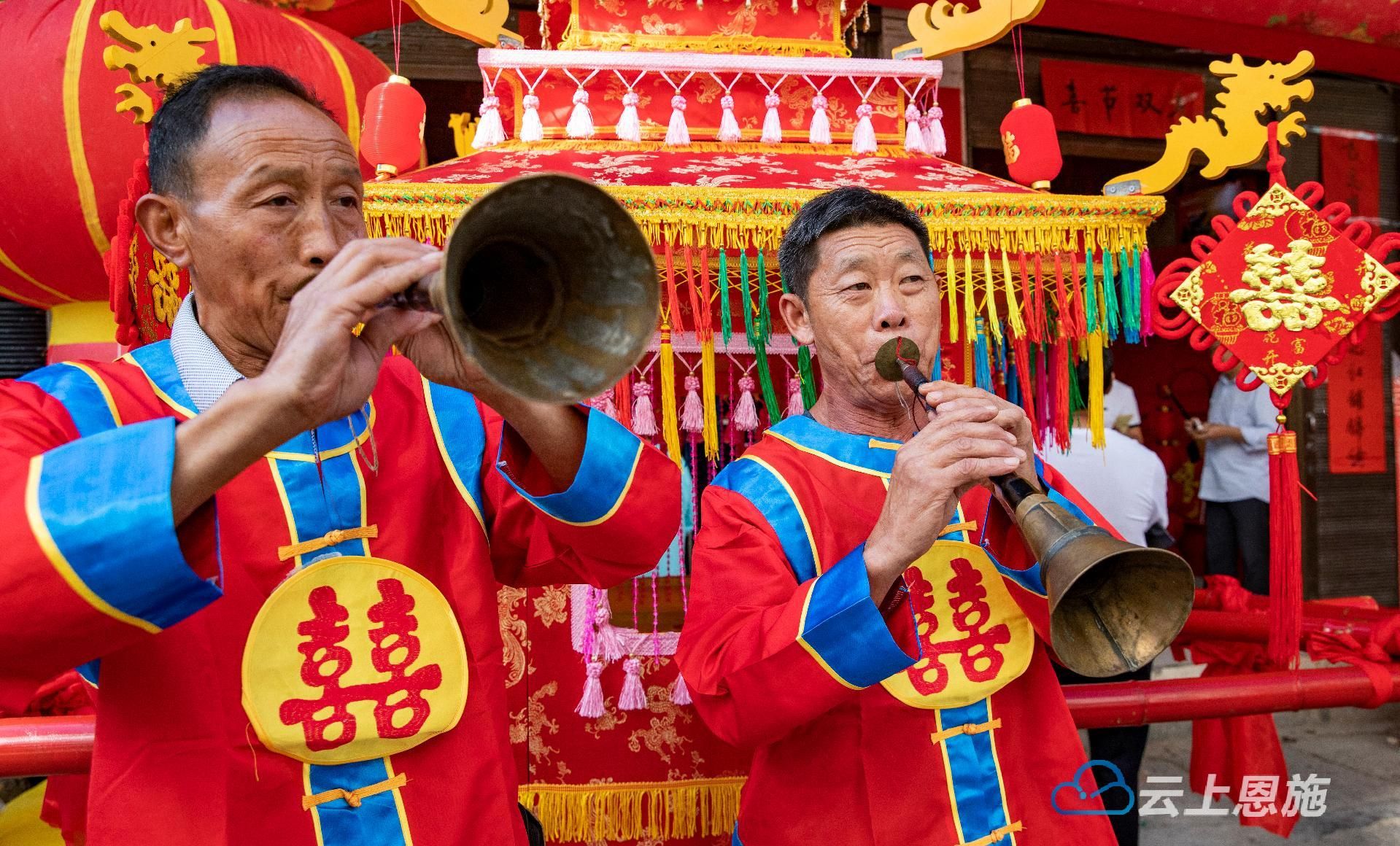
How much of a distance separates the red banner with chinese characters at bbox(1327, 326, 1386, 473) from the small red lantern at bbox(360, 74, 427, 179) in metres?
6.18

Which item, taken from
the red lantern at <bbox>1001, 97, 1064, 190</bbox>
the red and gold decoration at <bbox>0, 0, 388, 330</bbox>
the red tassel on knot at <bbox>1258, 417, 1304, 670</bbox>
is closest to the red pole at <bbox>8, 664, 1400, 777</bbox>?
the red tassel on knot at <bbox>1258, 417, 1304, 670</bbox>

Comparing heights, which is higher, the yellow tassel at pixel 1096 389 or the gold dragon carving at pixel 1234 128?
the gold dragon carving at pixel 1234 128

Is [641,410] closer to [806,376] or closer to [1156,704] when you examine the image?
[806,376]

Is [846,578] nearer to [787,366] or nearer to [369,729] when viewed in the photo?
[369,729]

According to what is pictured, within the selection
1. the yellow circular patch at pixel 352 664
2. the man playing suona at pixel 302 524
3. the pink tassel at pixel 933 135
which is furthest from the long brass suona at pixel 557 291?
the pink tassel at pixel 933 135

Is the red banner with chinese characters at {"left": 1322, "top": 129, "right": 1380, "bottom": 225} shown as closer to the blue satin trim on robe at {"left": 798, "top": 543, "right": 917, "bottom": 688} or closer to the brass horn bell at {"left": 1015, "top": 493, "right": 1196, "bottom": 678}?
the brass horn bell at {"left": 1015, "top": 493, "right": 1196, "bottom": 678}

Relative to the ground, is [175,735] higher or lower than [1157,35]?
lower

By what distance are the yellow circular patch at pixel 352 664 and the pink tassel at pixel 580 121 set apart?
181cm

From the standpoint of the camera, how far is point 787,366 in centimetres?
292

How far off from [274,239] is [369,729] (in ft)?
2.04

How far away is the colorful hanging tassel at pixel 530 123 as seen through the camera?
276 cm

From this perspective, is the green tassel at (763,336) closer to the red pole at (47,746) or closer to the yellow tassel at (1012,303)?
the yellow tassel at (1012,303)

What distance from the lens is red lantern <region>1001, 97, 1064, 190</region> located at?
283cm

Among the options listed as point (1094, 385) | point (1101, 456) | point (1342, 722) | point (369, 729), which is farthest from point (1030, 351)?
point (1342, 722)
